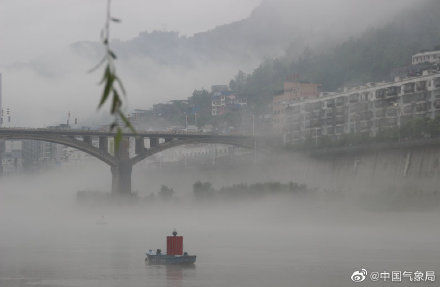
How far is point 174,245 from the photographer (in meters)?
73.8

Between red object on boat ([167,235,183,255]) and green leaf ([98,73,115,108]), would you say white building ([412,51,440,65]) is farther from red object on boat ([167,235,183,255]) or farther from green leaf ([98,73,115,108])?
green leaf ([98,73,115,108])

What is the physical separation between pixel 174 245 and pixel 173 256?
1.88 meters

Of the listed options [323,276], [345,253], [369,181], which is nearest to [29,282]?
[323,276]

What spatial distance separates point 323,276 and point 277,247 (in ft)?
93.9

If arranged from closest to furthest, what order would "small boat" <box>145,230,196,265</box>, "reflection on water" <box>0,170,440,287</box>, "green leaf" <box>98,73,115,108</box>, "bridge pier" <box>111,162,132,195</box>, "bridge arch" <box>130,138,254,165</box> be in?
"green leaf" <box>98,73,115,108</box> → "reflection on water" <box>0,170,440,287</box> → "small boat" <box>145,230,196,265</box> → "bridge pier" <box>111,162,132,195</box> → "bridge arch" <box>130,138,254,165</box>

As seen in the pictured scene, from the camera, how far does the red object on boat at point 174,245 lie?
7331 cm

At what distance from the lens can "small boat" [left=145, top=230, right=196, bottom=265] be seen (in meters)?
70.9

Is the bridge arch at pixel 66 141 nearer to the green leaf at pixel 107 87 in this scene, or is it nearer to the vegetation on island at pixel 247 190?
the vegetation on island at pixel 247 190

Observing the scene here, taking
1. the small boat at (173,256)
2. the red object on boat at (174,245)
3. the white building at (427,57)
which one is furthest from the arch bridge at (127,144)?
the small boat at (173,256)

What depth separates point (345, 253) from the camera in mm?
78438

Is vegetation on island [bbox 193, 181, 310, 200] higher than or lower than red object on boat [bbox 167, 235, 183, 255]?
higher

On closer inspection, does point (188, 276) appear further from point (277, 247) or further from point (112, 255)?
point (277, 247)

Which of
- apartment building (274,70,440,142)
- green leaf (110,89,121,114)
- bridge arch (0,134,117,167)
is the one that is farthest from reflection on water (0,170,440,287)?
green leaf (110,89,121,114)

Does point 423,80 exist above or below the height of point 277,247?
above
